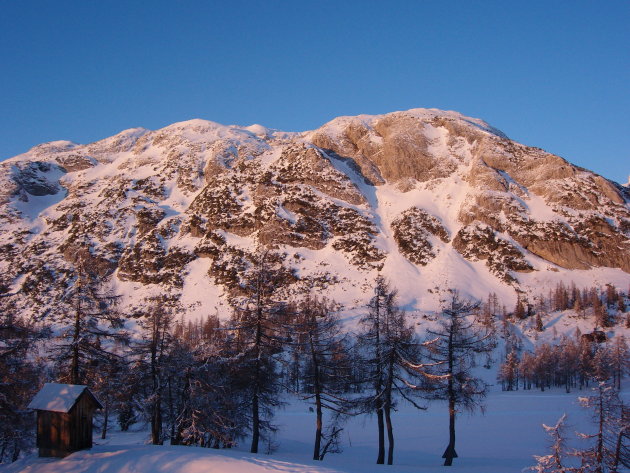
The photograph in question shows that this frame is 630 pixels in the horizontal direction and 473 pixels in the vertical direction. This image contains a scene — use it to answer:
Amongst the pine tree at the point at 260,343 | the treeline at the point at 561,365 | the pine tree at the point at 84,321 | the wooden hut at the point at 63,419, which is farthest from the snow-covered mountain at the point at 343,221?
the wooden hut at the point at 63,419

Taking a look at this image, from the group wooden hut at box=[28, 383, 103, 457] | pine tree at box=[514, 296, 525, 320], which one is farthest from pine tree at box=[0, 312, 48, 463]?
pine tree at box=[514, 296, 525, 320]

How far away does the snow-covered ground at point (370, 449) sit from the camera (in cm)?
1706

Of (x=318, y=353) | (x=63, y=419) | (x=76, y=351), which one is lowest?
(x=63, y=419)

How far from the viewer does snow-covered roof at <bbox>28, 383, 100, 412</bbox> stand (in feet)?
64.6

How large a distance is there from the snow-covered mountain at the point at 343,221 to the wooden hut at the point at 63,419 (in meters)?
92.3

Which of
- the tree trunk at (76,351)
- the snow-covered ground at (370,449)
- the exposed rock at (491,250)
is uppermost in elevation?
the exposed rock at (491,250)

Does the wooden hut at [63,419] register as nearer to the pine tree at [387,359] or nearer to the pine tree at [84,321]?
the pine tree at [84,321]

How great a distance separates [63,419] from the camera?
1964 cm

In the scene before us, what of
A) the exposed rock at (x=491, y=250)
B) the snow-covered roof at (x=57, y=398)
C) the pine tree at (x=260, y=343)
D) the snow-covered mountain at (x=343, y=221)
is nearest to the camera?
the snow-covered roof at (x=57, y=398)

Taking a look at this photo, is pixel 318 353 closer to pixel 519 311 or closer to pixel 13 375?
pixel 13 375

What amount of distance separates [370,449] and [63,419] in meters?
22.6

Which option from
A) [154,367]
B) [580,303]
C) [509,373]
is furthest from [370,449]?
[580,303]

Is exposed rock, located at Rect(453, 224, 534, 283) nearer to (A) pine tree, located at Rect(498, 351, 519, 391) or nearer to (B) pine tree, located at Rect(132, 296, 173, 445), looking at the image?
(A) pine tree, located at Rect(498, 351, 519, 391)

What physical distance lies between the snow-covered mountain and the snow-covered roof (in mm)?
92416
